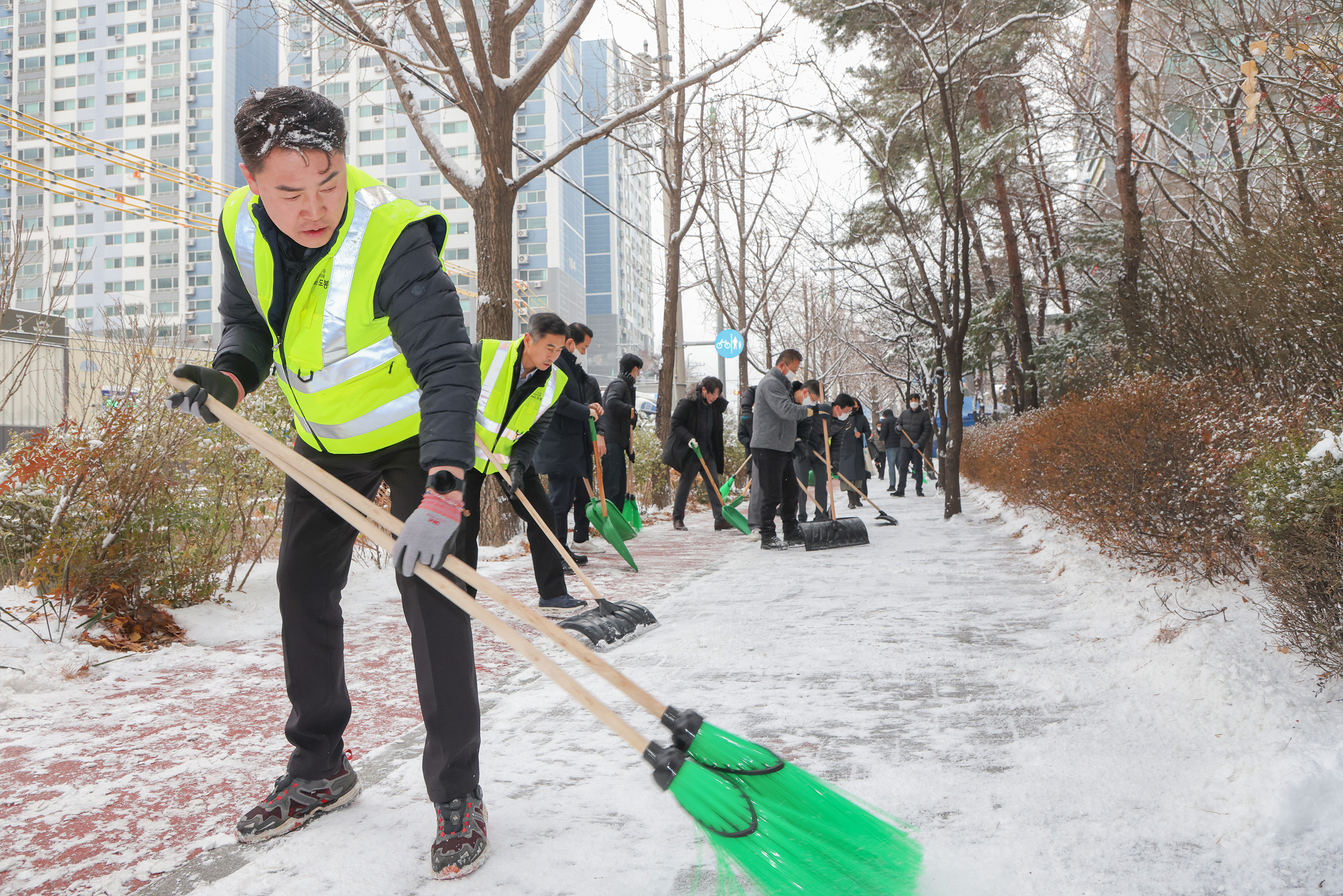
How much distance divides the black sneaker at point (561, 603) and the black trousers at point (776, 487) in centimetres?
373

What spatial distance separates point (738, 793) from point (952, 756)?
121 centimetres

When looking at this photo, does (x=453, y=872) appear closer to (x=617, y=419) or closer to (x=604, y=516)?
(x=604, y=516)

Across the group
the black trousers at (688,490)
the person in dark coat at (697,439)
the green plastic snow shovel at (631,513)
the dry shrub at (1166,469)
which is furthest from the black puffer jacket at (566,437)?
the dry shrub at (1166,469)

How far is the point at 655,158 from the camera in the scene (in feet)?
56.7

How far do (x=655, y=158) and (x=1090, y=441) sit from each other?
13140 mm

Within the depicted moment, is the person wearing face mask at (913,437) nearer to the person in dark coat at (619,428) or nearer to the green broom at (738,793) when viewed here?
the person in dark coat at (619,428)

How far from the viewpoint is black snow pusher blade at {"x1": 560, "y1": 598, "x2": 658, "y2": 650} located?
4578 mm

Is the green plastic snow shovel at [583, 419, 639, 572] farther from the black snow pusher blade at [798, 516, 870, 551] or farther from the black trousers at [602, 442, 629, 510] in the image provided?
the black snow pusher blade at [798, 516, 870, 551]

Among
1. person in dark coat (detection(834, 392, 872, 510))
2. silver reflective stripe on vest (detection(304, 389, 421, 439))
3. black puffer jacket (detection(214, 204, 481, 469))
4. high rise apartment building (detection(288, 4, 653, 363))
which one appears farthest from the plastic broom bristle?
high rise apartment building (detection(288, 4, 653, 363))

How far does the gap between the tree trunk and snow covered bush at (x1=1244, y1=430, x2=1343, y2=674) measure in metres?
6.47

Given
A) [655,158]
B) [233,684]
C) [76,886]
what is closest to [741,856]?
[76,886]

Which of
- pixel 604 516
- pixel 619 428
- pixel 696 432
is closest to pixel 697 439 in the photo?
pixel 696 432

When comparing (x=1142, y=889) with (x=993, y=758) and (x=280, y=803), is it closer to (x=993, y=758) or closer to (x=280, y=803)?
(x=993, y=758)

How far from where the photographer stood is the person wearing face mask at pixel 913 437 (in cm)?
1812
